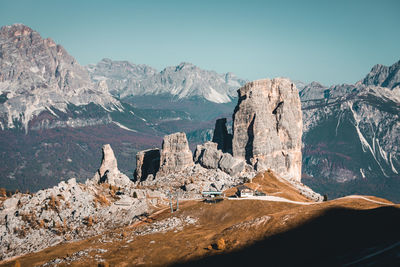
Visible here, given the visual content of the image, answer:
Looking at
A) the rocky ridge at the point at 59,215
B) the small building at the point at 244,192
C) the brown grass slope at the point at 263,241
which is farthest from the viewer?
the small building at the point at 244,192

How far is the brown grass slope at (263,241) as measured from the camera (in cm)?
7494

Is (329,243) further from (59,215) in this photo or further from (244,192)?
(59,215)

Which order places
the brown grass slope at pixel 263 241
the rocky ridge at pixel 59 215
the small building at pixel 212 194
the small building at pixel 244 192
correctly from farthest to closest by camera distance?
the small building at pixel 212 194
the small building at pixel 244 192
the rocky ridge at pixel 59 215
the brown grass slope at pixel 263 241

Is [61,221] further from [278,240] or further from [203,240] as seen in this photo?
[278,240]

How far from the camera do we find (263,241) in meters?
89.8

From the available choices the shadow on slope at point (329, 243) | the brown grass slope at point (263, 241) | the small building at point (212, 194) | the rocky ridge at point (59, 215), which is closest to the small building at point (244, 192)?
the small building at point (212, 194)

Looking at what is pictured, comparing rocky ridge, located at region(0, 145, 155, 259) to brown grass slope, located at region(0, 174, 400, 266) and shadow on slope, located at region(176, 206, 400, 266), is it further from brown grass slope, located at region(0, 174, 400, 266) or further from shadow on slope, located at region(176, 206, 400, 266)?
shadow on slope, located at region(176, 206, 400, 266)

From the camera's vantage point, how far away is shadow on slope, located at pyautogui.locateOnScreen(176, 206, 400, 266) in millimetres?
69875

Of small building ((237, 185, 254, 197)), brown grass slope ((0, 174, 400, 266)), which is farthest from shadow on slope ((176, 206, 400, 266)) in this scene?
small building ((237, 185, 254, 197))

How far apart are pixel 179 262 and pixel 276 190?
87240 millimetres

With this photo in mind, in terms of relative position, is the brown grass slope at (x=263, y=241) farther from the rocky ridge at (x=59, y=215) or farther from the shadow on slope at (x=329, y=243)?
the rocky ridge at (x=59, y=215)

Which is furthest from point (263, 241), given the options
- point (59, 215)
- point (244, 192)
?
point (59, 215)

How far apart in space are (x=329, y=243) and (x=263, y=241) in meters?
16.1

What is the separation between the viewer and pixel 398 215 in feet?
273
